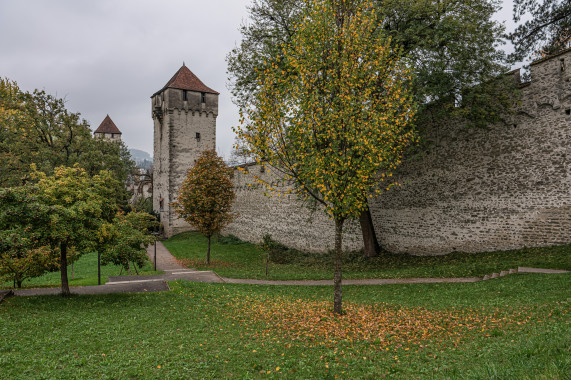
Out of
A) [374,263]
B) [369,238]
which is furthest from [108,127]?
[374,263]

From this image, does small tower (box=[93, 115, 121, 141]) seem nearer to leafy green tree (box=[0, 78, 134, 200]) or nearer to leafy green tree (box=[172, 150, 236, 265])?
leafy green tree (box=[0, 78, 134, 200])

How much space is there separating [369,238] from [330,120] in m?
9.91

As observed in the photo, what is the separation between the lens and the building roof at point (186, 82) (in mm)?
32594

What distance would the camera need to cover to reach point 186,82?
33.2 meters

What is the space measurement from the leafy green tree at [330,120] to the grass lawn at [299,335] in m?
1.76

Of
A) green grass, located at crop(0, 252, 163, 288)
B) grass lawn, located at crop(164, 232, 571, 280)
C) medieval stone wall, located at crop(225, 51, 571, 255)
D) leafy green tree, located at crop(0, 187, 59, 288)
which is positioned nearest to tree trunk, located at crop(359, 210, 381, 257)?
grass lawn, located at crop(164, 232, 571, 280)

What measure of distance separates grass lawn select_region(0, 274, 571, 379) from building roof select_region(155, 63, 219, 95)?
25933mm

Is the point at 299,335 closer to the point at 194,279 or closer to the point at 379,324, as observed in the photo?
the point at 379,324

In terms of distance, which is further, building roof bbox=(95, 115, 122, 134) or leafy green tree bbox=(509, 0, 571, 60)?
building roof bbox=(95, 115, 122, 134)

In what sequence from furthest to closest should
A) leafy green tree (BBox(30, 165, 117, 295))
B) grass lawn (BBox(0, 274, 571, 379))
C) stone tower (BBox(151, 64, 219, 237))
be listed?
stone tower (BBox(151, 64, 219, 237)) → leafy green tree (BBox(30, 165, 117, 295)) → grass lawn (BBox(0, 274, 571, 379))

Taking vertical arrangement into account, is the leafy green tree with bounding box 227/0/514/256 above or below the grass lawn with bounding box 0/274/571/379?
above

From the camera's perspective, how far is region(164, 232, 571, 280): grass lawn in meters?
11.4

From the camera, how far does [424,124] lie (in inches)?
588

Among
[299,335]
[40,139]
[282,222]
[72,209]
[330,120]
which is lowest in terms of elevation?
[299,335]
